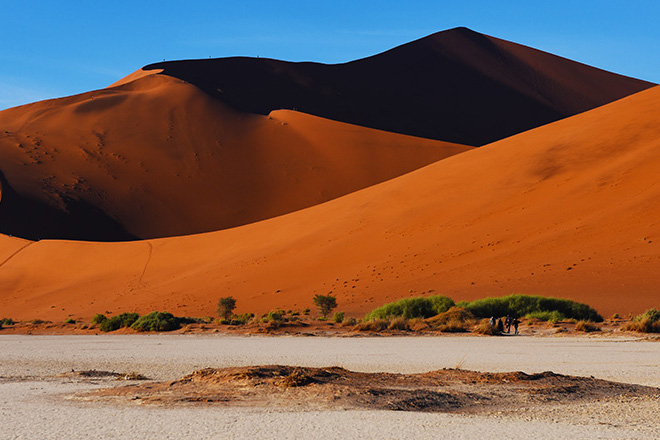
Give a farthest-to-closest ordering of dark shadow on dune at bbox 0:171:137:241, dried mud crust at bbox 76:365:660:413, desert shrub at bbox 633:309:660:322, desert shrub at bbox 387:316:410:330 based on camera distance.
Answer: dark shadow on dune at bbox 0:171:137:241 → desert shrub at bbox 387:316:410:330 → desert shrub at bbox 633:309:660:322 → dried mud crust at bbox 76:365:660:413

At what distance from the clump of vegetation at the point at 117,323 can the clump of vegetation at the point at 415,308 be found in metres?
8.78

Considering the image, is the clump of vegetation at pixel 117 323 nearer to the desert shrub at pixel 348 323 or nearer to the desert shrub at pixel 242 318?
the desert shrub at pixel 242 318

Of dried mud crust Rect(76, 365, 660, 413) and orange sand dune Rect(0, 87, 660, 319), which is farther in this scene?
orange sand dune Rect(0, 87, 660, 319)

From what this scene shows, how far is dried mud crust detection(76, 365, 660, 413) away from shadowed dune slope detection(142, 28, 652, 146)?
8660 centimetres

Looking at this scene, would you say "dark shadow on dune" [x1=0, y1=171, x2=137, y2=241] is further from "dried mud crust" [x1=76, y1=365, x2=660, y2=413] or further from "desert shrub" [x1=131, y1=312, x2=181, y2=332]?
"dried mud crust" [x1=76, y1=365, x2=660, y2=413]

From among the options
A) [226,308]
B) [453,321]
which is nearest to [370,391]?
[453,321]

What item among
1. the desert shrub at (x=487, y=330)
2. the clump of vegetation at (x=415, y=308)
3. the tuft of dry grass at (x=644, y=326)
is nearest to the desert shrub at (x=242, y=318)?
the clump of vegetation at (x=415, y=308)

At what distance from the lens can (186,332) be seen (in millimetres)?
27562

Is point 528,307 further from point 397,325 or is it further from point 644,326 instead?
point 397,325

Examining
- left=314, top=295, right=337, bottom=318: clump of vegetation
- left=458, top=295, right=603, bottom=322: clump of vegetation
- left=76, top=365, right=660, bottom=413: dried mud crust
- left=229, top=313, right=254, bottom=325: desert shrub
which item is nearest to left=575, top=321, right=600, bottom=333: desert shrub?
left=458, top=295, right=603, bottom=322: clump of vegetation

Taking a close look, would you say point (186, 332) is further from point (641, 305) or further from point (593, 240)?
point (593, 240)

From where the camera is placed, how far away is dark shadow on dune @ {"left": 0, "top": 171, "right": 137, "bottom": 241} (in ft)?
207

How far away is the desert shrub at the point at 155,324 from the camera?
29.1 meters

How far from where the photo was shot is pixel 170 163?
254ft
